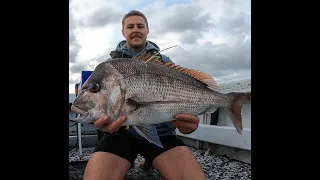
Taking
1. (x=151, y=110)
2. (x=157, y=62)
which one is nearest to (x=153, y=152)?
(x=151, y=110)

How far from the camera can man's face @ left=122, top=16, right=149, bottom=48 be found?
316 centimetres

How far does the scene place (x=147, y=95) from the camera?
2.23 metres

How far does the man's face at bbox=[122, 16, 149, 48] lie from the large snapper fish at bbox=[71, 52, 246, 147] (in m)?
0.83

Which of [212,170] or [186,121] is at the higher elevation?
[186,121]

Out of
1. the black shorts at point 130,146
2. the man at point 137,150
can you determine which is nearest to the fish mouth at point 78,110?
the man at point 137,150

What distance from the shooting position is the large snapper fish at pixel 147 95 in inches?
84.5

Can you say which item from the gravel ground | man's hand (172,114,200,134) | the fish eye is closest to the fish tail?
man's hand (172,114,200,134)

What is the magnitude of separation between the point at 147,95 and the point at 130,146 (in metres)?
0.89

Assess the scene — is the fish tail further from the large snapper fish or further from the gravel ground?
the gravel ground

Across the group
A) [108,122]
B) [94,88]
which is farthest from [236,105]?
[94,88]

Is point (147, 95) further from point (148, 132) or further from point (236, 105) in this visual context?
point (236, 105)
